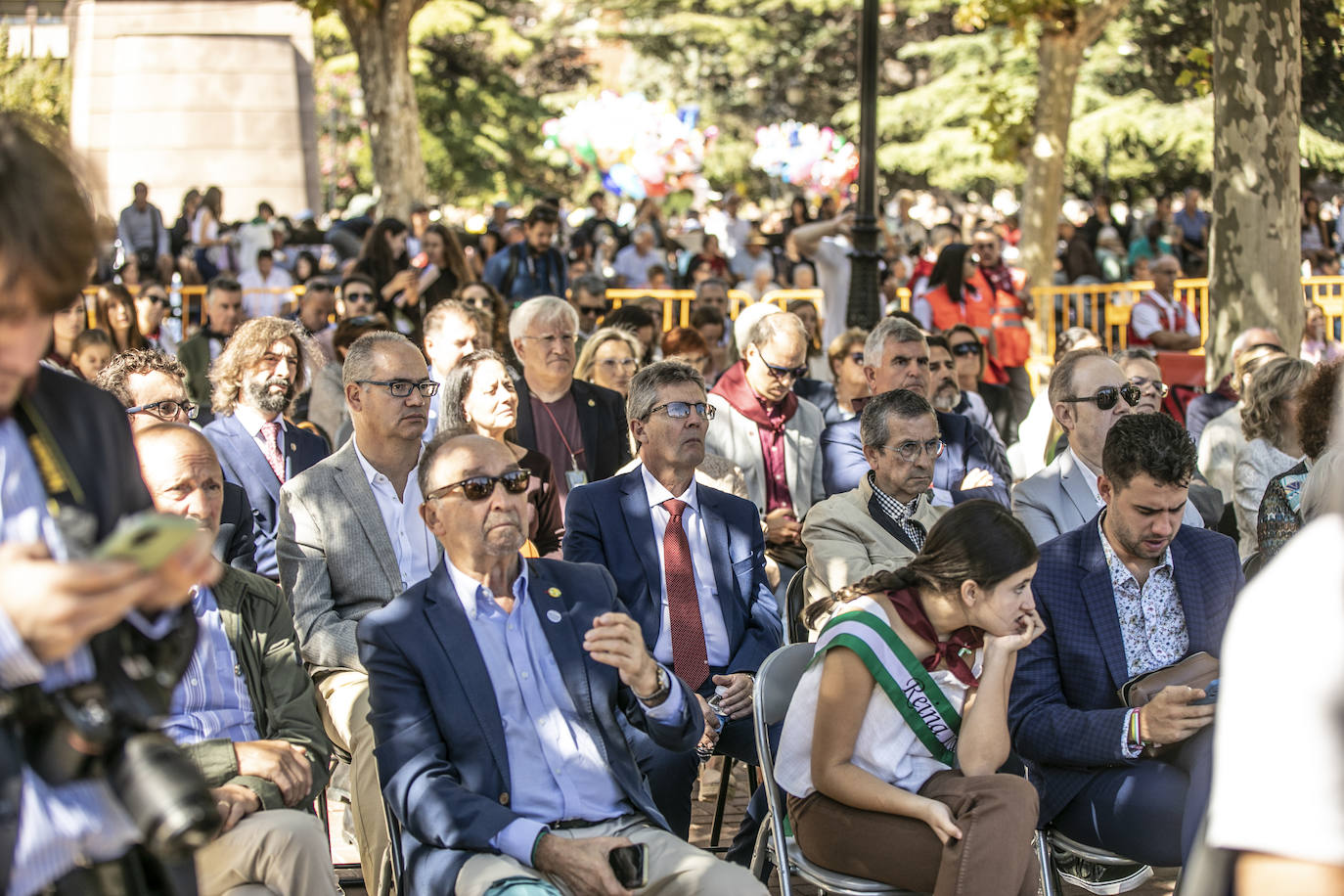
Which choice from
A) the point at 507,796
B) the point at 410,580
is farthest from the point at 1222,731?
the point at 410,580

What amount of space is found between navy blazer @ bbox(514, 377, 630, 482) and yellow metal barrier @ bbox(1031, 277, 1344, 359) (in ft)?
30.2

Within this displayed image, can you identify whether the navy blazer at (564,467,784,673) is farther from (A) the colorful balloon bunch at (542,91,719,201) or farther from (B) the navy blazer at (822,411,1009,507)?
(A) the colorful balloon bunch at (542,91,719,201)

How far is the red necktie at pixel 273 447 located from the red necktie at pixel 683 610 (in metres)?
1.77

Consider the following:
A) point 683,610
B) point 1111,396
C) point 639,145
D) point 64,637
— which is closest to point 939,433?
point 1111,396

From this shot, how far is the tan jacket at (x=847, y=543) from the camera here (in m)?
4.88

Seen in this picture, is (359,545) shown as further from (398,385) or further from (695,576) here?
(695,576)

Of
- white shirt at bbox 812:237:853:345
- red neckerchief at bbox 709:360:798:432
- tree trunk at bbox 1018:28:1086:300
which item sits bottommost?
red neckerchief at bbox 709:360:798:432

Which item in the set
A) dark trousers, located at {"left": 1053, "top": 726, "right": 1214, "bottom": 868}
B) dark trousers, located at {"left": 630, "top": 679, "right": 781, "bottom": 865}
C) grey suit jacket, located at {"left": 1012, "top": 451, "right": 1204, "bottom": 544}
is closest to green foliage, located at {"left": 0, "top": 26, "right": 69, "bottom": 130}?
grey suit jacket, located at {"left": 1012, "top": 451, "right": 1204, "bottom": 544}

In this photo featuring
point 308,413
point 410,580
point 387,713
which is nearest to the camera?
point 387,713

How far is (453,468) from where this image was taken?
3.65 meters

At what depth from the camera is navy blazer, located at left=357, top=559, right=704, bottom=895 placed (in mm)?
3359

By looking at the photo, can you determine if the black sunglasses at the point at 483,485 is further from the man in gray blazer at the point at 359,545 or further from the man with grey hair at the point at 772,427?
the man with grey hair at the point at 772,427

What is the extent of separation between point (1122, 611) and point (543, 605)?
1.64 metres

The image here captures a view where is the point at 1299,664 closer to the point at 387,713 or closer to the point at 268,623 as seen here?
the point at 387,713
